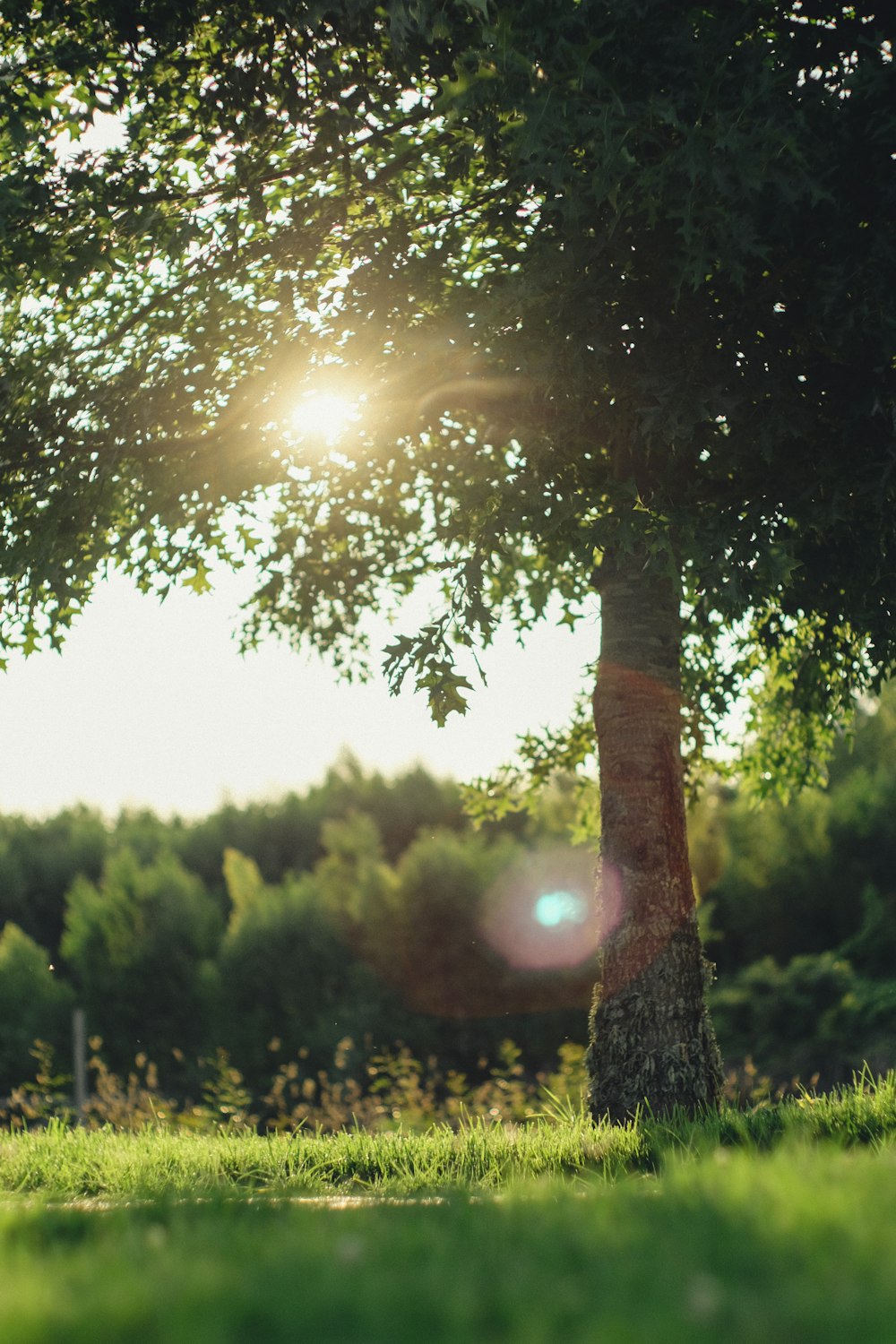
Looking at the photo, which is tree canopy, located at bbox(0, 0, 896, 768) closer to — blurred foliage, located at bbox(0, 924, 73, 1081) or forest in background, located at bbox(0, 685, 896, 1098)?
forest in background, located at bbox(0, 685, 896, 1098)

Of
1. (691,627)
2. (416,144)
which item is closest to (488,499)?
(416,144)

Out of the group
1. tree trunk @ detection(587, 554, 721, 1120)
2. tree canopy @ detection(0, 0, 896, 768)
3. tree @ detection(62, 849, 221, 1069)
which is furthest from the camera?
tree @ detection(62, 849, 221, 1069)

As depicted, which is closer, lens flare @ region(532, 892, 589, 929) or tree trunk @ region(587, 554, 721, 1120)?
tree trunk @ region(587, 554, 721, 1120)

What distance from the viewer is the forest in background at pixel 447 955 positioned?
2606cm

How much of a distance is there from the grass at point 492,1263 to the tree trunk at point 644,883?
9.87ft

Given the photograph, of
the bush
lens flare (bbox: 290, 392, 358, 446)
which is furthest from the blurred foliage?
lens flare (bbox: 290, 392, 358, 446)

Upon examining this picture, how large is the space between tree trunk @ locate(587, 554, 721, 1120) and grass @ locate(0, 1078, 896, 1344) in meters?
3.01

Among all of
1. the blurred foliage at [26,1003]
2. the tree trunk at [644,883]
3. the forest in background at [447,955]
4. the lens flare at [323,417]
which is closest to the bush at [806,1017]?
the forest in background at [447,955]

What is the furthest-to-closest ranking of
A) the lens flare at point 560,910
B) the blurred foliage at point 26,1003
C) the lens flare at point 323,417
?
the blurred foliage at point 26,1003, the lens flare at point 560,910, the lens flare at point 323,417

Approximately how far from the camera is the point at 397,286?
312 inches

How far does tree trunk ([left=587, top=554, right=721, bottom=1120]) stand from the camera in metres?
8.04

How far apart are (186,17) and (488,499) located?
3.63 m

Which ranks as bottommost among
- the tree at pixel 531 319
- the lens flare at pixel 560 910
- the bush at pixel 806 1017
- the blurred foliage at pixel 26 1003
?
the bush at pixel 806 1017

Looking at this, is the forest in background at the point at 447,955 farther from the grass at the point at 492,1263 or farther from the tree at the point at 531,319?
the grass at the point at 492,1263
